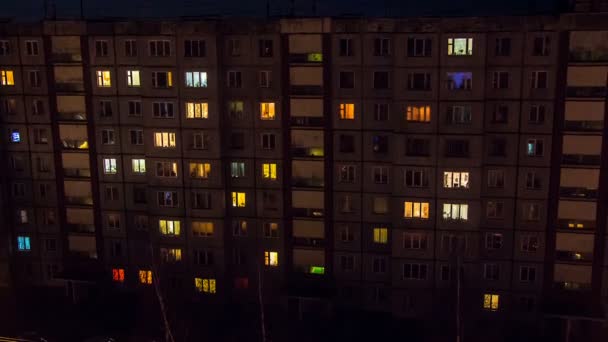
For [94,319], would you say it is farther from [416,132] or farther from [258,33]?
[416,132]

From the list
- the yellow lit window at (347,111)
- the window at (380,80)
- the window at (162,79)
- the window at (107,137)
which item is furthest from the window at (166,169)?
the window at (380,80)

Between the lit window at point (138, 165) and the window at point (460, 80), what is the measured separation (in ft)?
90.0

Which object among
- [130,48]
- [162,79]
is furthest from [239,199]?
[130,48]

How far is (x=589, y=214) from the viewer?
48.4m

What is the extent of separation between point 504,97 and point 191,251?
29.4 metres

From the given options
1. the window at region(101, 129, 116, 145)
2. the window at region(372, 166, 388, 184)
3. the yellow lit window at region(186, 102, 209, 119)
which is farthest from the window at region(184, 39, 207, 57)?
the window at region(372, 166, 388, 184)

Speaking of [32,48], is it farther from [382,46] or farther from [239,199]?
[382,46]

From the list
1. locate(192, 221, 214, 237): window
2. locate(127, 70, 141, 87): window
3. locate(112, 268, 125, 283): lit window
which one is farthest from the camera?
locate(112, 268, 125, 283): lit window

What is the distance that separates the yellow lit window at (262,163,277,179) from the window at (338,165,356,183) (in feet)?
18.4

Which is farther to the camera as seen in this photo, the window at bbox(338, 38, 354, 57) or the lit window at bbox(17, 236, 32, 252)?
the lit window at bbox(17, 236, 32, 252)

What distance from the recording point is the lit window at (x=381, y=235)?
52.5 m

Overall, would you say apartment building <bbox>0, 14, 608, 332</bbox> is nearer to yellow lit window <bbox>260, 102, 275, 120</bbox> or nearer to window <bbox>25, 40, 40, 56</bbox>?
window <bbox>25, 40, 40, 56</bbox>

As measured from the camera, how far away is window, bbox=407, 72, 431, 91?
4822 cm

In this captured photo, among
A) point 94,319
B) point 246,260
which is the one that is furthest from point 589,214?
point 94,319
